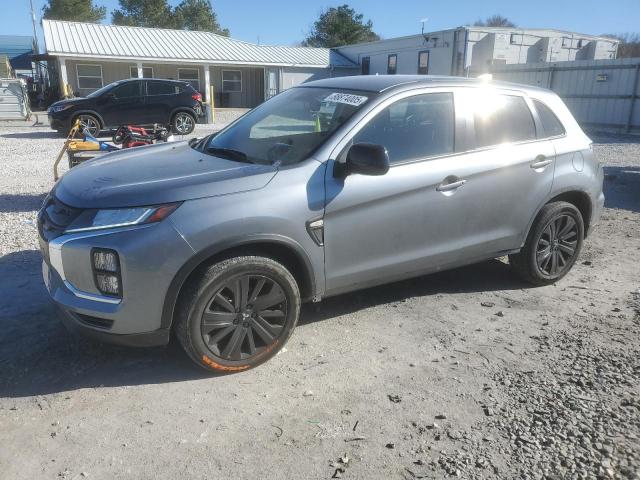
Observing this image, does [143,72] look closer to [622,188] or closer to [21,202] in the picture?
[21,202]

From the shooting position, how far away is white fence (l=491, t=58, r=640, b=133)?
63.1ft

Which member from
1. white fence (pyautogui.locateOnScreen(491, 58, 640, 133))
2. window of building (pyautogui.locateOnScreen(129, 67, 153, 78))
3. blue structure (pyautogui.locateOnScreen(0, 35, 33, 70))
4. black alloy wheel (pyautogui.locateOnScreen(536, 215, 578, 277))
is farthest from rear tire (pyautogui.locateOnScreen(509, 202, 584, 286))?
blue structure (pyautogui.locateOnScreen(0, 35, 33, 70))

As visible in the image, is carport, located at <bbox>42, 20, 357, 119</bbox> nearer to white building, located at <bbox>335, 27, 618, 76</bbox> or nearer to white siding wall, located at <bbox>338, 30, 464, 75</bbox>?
white siding wall, located at <bbox>338, 30, 464, 75</bbox>

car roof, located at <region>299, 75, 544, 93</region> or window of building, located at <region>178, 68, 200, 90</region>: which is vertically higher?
window of building, located at <region>178, 68, 200, 90</region>

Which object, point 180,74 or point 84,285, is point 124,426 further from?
point 180,74

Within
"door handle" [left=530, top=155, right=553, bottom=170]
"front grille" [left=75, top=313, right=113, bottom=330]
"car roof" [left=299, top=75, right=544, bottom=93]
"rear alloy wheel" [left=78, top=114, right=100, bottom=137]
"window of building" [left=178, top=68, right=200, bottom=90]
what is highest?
"window of building" [left=178, top=68, right=200, bottom=90]

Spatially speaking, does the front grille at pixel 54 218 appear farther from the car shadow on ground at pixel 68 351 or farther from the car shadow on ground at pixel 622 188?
the car shadow on ground at pixel 622 188

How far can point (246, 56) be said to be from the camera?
31734 millimetres

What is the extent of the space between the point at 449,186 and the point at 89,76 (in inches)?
1129

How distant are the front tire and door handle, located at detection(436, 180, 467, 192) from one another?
1.31m

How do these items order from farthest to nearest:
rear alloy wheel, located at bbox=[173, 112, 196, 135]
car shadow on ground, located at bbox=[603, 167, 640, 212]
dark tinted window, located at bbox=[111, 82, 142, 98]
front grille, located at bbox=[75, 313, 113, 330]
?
rear alloy wheel, located at bbox=[173, 112, 196, 135], dark tinted window, located at bbox=[111, 82, 142, 98], car shadow on ground, located at bbox=[603, 167, 640, 212], front grille, located at bbox=[75, 313, 113, 330]

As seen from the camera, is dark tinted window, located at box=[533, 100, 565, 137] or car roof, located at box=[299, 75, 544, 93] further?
dark tinted window, located at box=[533, 100, 565, 137]

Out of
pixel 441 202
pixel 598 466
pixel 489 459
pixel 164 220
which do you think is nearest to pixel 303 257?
pixel 164 220

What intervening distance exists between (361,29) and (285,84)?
81.1 ft
